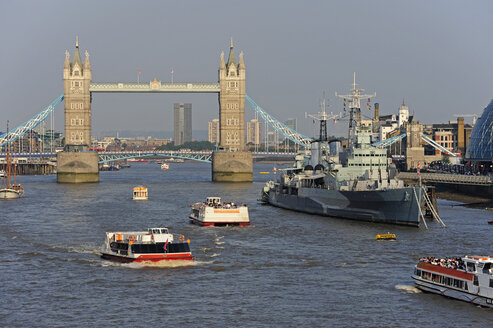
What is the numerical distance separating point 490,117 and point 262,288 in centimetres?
8975

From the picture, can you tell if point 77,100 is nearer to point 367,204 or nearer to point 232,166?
point 232,166

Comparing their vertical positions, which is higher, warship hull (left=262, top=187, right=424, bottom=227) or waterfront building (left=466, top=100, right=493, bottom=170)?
waterfront building (left=466, top=100, right=493, bottom=170)

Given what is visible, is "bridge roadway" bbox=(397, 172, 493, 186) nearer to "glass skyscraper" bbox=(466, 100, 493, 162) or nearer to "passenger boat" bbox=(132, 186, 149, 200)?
"glass skyscraper" bbox=(466, 100, 493, 162)

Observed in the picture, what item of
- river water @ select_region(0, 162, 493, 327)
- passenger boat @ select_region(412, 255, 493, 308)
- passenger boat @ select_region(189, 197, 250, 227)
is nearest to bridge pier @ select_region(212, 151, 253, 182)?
river water @ select_region(0, 162, 493, 327)

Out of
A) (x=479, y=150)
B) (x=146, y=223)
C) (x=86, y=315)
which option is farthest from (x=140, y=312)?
(x=479, y=150)

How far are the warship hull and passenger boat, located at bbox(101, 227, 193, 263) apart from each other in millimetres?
21180

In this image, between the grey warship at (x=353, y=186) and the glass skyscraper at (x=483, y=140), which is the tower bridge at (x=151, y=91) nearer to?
the glass skyscraper at (x=483, y=140)

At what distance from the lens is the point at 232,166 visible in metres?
145

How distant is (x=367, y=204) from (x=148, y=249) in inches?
976

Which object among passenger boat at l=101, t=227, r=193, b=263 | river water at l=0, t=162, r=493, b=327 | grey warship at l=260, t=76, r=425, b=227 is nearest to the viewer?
river water at l=0, t=162, r=493, b=327

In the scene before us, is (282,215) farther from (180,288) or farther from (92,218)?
(180,288)

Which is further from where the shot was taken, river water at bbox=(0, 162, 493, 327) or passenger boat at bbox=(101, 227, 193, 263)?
passenger boat at bbox=(101, 227, 193, 263)

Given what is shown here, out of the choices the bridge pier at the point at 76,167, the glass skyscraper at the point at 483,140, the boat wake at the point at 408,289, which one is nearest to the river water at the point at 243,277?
the boat wake at the point at 408,289

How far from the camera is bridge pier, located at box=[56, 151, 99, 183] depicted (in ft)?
465
